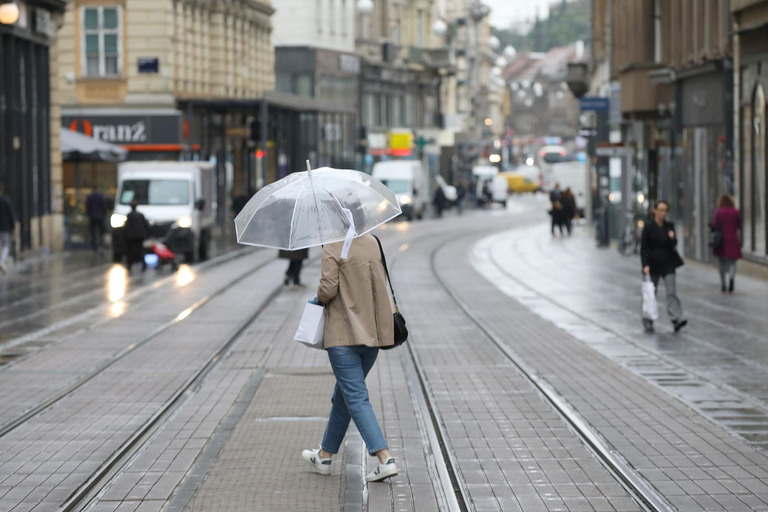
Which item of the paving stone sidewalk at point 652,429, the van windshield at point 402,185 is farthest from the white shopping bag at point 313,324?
the van windshield at point 402,185

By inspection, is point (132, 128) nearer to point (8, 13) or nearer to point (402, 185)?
point (402, 185)

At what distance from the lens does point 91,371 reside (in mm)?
15570

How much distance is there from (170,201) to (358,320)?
91.9 ft

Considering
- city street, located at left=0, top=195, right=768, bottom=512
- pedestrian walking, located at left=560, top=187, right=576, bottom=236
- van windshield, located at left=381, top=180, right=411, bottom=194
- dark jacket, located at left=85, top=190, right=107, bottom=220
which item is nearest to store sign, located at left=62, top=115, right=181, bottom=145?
pedestrian walking, located at left=560, top=187, right=576, bottom=236

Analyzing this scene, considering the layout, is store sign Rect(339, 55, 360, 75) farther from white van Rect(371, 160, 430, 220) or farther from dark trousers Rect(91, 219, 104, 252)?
dark trousers Rect(91, 219, 104, 252)

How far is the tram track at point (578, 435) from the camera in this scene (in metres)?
9.22

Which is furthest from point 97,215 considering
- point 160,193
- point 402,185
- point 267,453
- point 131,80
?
point 402,185

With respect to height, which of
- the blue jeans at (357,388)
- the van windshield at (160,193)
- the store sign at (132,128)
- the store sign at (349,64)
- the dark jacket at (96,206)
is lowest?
the blue jeans at (357,388)

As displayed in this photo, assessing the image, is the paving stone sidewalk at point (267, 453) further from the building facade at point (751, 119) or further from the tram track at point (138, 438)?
the building facade at point (751, 119)

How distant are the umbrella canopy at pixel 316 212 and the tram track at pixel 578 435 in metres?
1.72

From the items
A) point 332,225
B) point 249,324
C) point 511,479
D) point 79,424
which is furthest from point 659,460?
point 249,324

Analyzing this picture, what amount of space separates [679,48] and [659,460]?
27250 mm

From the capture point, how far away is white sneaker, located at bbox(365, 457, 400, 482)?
9.58 m

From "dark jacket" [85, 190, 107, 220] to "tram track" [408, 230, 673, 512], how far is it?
72.4 feet
